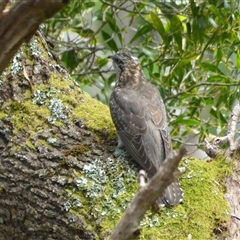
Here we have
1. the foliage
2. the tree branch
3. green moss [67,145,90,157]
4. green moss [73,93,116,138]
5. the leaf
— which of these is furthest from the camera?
the foliage

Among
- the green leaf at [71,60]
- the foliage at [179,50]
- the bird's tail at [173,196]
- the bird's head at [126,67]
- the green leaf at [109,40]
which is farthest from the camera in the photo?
the green leaf at [71,60]

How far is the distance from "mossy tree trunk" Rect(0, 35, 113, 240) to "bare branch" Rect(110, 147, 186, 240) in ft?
4.00

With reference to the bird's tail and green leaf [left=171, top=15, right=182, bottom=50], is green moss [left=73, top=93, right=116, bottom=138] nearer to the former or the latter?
the bird's tail

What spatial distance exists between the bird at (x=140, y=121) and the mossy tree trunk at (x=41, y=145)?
14cm

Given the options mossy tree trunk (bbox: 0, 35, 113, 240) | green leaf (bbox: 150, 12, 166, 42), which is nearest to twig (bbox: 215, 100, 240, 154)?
mossy tree trunk (bbox: 0, 35, 113, 240)

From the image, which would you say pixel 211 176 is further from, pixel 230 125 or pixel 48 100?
pixel 48 100

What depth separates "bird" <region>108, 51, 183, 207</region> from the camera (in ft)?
14.0

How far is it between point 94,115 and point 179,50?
4.02ft

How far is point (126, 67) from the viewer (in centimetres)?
527

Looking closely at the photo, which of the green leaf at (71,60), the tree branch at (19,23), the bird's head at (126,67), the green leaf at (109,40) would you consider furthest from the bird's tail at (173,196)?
the green leaf at (71,60)

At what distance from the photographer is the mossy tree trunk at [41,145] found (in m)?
3.63

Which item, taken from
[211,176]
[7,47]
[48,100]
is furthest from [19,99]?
[7,47]

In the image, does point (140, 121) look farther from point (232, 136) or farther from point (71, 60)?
point (71, 60)

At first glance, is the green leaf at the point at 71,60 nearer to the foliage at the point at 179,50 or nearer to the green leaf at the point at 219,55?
the foliage at the point at 179,50
